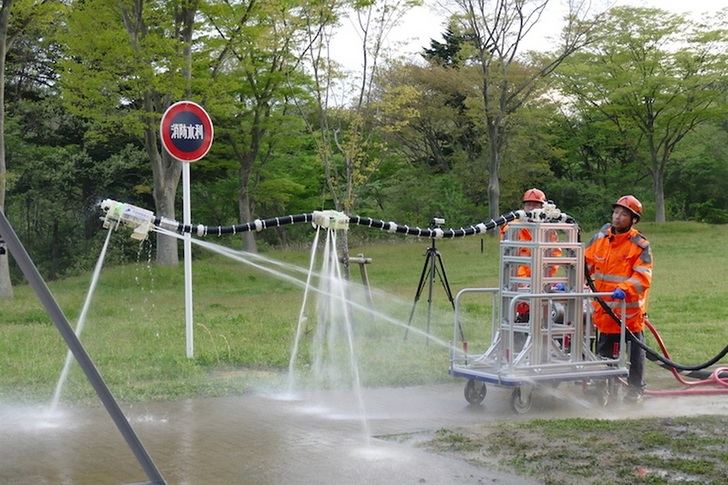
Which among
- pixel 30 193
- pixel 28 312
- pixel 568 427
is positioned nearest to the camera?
pixel 568 427

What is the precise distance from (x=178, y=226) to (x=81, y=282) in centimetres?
1978

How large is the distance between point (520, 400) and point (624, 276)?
1654mm

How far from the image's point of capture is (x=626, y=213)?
8336 millimetres

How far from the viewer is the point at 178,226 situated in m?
8.06

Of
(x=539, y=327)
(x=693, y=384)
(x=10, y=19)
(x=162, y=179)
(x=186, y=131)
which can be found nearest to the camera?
(x=539, y=327)

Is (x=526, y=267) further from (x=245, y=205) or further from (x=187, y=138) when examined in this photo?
(x=245, y=205)

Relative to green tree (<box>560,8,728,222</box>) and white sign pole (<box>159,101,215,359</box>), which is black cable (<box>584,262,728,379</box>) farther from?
green tree (<box>560,8,728,222</box>)

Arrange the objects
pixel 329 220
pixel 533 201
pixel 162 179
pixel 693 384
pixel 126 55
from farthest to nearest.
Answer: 1. pixel 162 179
2. pixel 126 55
3. pixel 693 384
4. pixel 533 201
5. pixel 329 220

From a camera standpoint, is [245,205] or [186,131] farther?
[245,205]

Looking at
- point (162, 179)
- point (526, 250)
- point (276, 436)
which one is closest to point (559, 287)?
point (526, 250)

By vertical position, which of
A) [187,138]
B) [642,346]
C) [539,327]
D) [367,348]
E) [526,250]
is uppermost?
[187,138]

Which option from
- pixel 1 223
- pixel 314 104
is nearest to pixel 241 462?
pixel 1 223

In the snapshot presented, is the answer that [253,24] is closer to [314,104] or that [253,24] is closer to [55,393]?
[314,104]

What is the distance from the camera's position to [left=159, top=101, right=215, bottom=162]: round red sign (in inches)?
392
